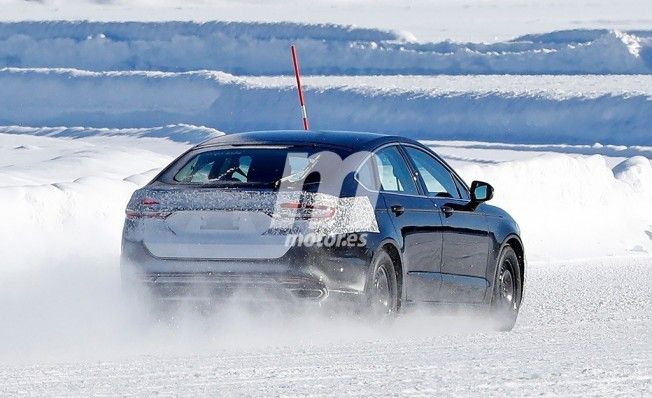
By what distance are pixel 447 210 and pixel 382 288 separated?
1.02 meters

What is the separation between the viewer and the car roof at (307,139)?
8.99m

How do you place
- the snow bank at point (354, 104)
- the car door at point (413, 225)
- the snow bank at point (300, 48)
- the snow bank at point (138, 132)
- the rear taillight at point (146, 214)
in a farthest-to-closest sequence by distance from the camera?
the snow bank at point (300, 48) < the snow bank at point (354, 104) < the snow bank at point (138, 132) < the car door at point (413, 225) < the rear taillight at point (146, 214)

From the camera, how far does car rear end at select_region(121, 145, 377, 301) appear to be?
828 centimetres

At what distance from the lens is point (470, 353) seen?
791 cm

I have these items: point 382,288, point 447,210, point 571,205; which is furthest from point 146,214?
point 571,205

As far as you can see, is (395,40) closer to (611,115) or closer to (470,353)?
(611,115)

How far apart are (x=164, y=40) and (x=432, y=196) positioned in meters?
52.0

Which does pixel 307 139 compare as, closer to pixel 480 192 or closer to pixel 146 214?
pixel 146 214

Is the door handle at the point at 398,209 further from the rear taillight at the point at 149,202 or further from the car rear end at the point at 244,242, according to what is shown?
the rear taillight at the point at 149,202

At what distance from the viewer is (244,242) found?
8.28m

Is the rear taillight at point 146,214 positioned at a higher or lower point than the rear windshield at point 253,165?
lower

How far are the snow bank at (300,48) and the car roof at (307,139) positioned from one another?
44.8 metres

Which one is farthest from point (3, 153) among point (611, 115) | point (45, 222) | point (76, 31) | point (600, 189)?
point (76, 31)

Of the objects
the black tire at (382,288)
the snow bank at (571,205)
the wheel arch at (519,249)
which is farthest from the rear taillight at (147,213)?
the snow bank at (571,205)
